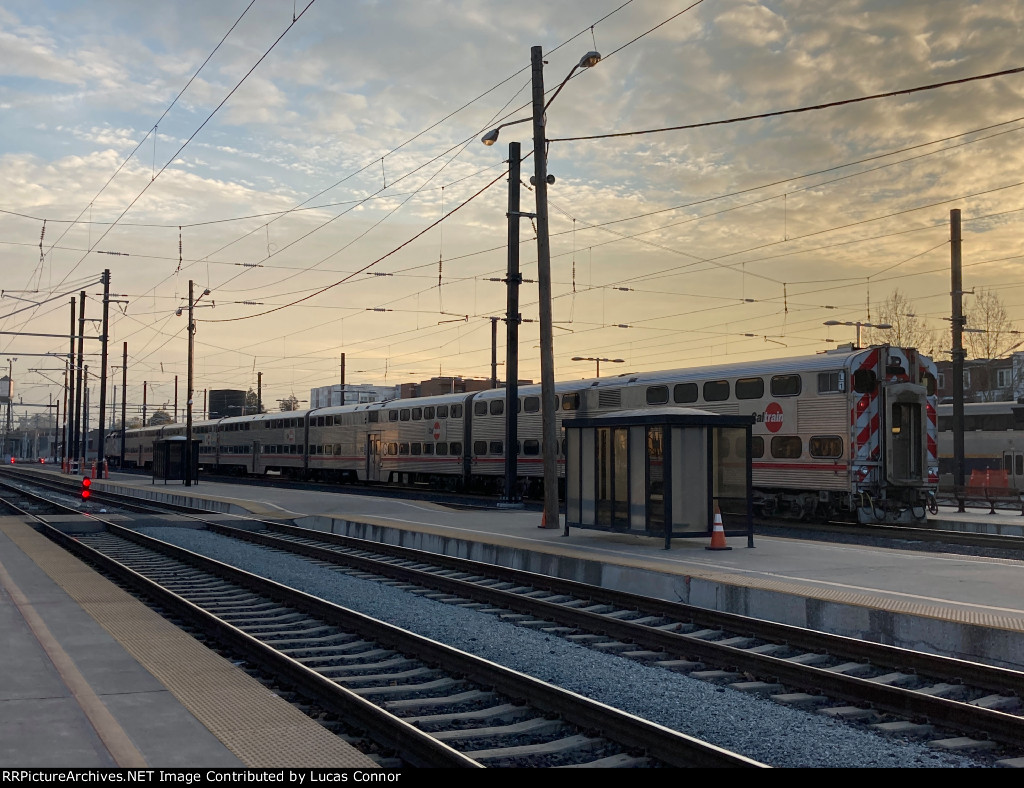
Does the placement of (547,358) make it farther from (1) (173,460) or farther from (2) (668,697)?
(1) (173,460)

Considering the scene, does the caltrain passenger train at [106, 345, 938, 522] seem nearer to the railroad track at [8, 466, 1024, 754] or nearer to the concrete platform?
the concrete platform

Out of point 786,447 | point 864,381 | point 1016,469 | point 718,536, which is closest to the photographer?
point 718,536

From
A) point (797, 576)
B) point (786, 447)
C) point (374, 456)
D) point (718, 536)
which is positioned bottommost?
point (797, 576)

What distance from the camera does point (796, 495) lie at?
22.3 m

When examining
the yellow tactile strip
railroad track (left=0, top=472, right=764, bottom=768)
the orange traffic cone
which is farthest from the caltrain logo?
the yellow tactile strip

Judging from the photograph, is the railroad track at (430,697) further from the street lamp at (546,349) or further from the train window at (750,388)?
the train window at (750,388)

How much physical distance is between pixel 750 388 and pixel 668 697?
1654cm

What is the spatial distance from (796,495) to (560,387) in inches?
395

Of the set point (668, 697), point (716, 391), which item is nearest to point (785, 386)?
point (716, 391)

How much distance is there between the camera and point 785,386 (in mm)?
22281

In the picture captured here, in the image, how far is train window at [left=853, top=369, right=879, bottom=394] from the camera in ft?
68.3

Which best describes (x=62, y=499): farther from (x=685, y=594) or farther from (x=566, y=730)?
(x=566, y=730)

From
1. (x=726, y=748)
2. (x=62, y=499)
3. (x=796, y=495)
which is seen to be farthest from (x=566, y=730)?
(x=62, y=499)

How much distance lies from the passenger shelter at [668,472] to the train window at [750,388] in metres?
7.02
